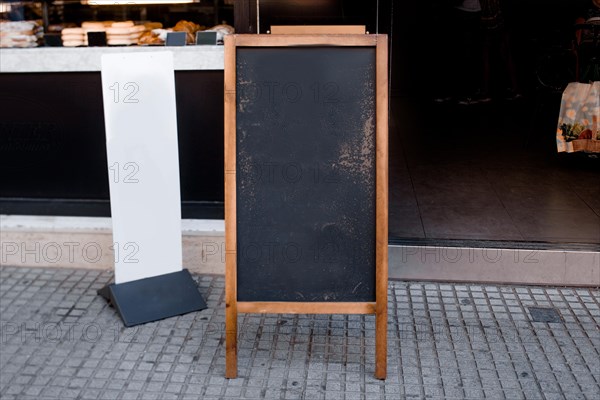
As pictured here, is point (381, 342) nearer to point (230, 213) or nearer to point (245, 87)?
point (230, 213)

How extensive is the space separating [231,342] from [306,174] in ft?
3.13

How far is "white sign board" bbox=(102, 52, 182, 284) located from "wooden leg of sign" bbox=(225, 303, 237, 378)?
40.6 inches

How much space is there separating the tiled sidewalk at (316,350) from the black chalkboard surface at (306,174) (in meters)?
0.44

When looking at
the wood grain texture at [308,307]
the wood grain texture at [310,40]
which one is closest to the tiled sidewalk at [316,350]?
the wood grain texture at [308,307]

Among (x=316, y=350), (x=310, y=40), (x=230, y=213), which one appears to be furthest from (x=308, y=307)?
(x=310, y=40)

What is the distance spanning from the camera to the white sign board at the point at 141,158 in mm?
4410

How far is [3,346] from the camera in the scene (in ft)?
13.6

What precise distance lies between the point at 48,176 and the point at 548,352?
3.63 metres

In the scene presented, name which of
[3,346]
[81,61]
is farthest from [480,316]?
[81,61]

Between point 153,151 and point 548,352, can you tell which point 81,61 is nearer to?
point 153,151

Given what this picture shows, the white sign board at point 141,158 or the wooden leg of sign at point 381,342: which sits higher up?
the white sign board at point 141,158

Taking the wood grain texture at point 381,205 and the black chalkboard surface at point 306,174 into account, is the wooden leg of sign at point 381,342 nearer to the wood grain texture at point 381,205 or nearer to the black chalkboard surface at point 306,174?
the wood grain texture at point 381,205

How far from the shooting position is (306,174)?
3.76m

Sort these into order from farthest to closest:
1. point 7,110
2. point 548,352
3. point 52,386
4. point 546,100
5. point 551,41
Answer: point 551,41 → point 546,100 → point 7,110 → point 548,352 → point 52,386
